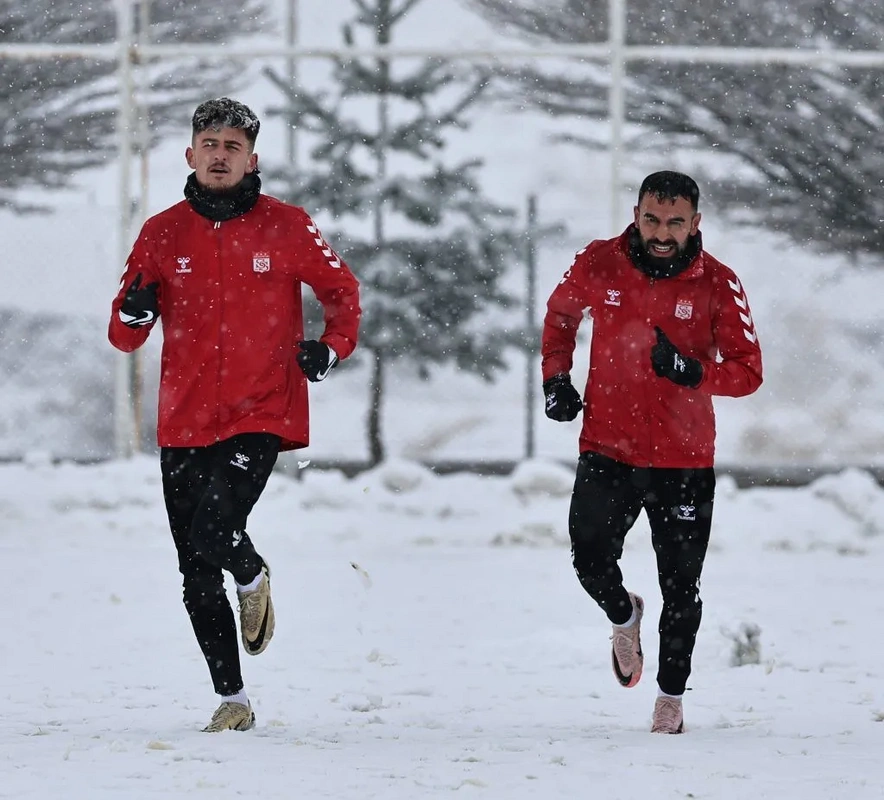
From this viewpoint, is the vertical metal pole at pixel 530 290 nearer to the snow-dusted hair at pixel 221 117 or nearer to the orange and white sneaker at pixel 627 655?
the orange and white sneaker at pixel 627 655

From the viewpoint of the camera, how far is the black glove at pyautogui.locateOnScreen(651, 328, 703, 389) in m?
4.45

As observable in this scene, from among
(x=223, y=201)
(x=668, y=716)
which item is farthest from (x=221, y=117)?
(x=668, y=716)

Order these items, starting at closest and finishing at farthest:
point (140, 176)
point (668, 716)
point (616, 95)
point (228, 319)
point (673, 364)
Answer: point (673, 364), point (228, 319), point (668, 716), point (616, 95), point (140, 176)

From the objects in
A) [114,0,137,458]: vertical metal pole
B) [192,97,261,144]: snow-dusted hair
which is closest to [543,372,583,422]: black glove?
[192,97,261,144]: snow-dusted hair

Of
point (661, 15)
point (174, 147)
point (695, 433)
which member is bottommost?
point (695, 433)

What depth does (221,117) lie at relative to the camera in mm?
4582

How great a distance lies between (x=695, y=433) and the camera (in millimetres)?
4699

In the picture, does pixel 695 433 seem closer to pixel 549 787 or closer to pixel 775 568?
pixel 549 787

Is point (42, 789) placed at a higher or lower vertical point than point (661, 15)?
lower

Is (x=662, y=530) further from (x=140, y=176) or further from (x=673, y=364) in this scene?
(x=140, y=176)

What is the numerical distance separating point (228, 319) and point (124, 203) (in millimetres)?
6711

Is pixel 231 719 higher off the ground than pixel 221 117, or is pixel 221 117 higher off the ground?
pixel 221 117

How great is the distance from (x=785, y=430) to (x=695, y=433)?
9290 mm

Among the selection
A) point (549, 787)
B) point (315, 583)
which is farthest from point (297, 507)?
point (549, 787)
